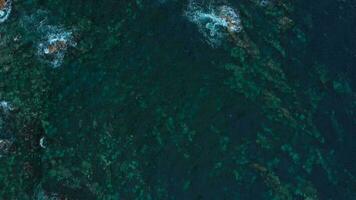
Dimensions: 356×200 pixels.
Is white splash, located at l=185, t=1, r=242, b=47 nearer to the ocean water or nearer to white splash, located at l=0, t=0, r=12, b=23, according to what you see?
the ocean water

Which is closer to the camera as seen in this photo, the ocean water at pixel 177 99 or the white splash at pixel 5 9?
the ocean water at pixel 177 99

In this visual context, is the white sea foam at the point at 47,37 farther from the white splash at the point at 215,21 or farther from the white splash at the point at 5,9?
the white splash at the point at 215,21

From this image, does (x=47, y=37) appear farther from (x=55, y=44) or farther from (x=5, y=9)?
(x=5, y=9)

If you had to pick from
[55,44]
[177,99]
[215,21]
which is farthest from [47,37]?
[215,21]

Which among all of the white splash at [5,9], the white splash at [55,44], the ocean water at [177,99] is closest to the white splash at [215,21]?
the ocean water at [177,99]

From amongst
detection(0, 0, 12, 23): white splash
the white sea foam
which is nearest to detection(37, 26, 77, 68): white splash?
the white sea foam

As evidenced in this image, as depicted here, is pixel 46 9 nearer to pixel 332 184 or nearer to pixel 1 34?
pixel 1 34

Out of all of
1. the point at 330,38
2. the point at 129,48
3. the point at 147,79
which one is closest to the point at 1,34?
the point at 129,48
